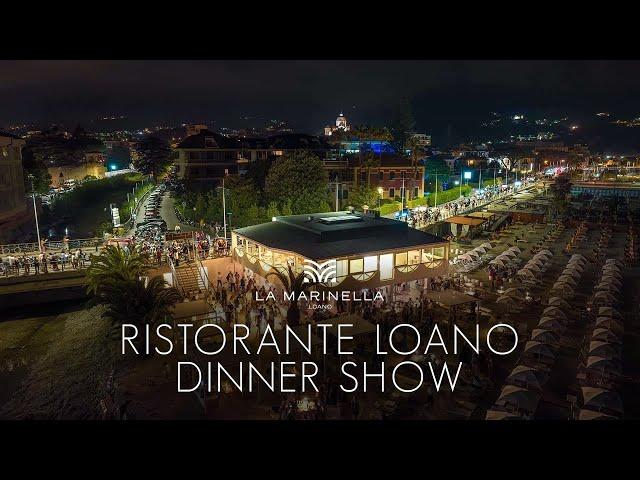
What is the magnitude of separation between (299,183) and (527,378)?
31.0 m

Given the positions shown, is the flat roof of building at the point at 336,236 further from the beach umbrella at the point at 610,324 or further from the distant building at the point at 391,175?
the distant building at the point at 391,175

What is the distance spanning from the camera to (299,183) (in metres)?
43.2

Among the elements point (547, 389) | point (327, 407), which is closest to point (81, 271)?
point (327, 407)

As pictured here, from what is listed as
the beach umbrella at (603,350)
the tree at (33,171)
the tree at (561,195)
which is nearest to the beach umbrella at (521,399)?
the beach umbrella at (603,350)

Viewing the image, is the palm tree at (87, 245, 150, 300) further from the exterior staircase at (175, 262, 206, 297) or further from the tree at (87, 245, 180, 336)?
the exterior staircase at (175, 262, 206, 297)

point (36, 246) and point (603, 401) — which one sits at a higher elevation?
point (36, 246)

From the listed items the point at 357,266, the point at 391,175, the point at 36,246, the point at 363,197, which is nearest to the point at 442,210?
the point at 363,197

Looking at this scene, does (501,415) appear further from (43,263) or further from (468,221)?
(468,221)

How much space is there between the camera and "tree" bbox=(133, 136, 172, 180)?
92375 mm

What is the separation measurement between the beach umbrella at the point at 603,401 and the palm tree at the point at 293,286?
1072 centimetres

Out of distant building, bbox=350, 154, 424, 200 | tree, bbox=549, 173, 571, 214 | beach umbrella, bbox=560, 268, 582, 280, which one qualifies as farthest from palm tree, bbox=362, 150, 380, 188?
beach umbrella, bbox=560, 268, 582, 280

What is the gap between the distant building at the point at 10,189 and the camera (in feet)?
140

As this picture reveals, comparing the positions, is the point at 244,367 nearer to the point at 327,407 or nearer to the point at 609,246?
the point at 327,407

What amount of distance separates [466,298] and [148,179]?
282 ft
